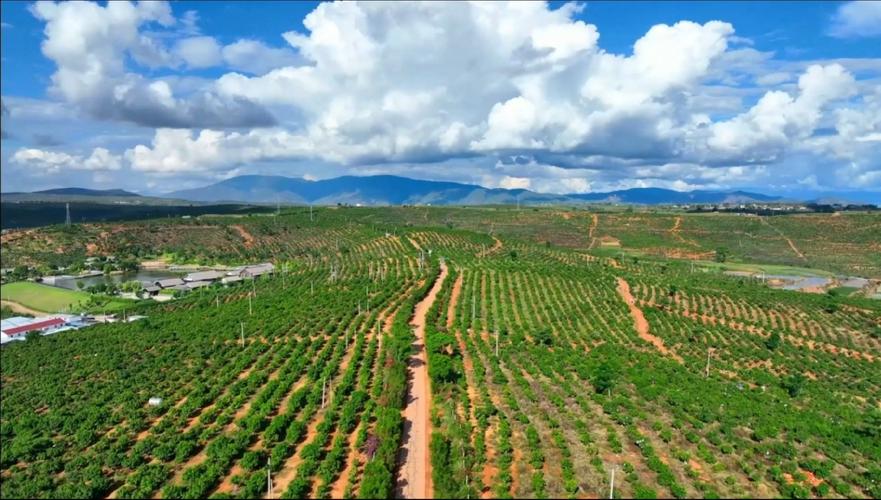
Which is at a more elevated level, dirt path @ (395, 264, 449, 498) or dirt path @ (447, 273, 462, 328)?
dirt path @ (447, 273, 462, 328)

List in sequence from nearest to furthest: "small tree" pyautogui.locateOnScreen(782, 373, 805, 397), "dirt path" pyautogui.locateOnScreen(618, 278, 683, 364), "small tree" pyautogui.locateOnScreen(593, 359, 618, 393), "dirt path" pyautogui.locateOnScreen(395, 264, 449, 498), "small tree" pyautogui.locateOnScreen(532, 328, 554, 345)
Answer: "dirt path" pyautogui.locateOnScreen(395, 264, 449, 498) < "small tree" pyautogui.locateOnScreen(593, 359, 618, 393) < "small tree" pyautogui.locateOnScreen(782, 373, 805, 397) < "small tree" pyautogui.locateOnScreen(532, 328, 554, 345) < "dirt path" pyautogui.locateOnScreen(618, 278, 683, 364)

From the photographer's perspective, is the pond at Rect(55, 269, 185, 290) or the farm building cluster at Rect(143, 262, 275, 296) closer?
the pond at Rect(55, 269, 185, 290)

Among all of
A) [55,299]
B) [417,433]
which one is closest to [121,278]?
[55,299]

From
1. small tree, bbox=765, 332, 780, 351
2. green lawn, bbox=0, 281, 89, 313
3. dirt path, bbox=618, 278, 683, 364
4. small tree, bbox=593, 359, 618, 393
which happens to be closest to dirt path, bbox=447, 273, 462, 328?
small tree, bbox=593, 359, 618, 393

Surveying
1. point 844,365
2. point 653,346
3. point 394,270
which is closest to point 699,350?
point 653,346

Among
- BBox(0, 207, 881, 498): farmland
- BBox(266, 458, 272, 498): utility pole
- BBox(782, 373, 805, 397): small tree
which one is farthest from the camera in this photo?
BBox(782, 373, 805, 397): small tree

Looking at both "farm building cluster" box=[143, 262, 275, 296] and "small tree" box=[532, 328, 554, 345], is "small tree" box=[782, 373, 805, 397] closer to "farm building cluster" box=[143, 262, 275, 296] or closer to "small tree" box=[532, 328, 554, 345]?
"small tree" box=[532, 328, 554, 345]

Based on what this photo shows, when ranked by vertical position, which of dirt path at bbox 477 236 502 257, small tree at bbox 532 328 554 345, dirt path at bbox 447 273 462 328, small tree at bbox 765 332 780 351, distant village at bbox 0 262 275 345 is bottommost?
distant village at bbox 0 262 275 345

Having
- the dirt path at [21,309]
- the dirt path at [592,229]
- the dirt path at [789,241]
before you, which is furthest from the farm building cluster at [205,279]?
the dirt path at [789,241]
